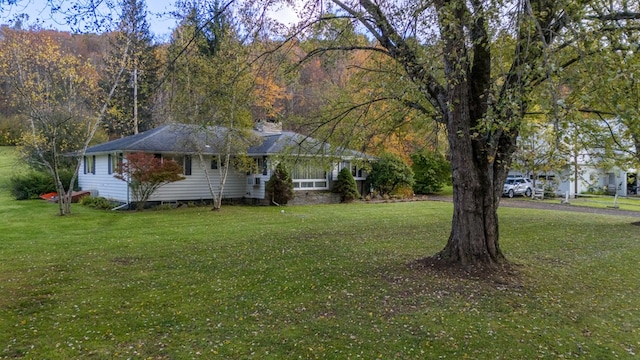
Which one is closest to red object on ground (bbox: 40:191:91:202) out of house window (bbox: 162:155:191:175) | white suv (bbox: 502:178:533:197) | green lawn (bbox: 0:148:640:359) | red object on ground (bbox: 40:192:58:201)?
red object on ground (bbox: 40:192:58:201)

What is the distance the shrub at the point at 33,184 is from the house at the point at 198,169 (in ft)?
4.53

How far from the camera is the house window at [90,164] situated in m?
20.0

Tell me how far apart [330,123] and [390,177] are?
48.5 feet

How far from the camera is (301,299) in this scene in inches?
205

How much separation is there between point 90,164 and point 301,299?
64.8 ft

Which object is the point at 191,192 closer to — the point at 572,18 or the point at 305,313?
the point at 305,313

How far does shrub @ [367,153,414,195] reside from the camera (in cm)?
2294

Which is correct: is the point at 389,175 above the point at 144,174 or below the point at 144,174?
above

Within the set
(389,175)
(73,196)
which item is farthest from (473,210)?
(73,196)

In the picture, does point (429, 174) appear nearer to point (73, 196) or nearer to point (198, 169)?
point (198, 169)

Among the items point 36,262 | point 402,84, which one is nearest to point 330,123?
point 402,84

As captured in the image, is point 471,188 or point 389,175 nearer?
point 471,188

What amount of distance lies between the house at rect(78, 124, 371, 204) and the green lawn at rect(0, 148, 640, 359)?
265 inches

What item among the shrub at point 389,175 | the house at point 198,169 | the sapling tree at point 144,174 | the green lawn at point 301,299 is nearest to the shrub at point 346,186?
the house at point 198,169
